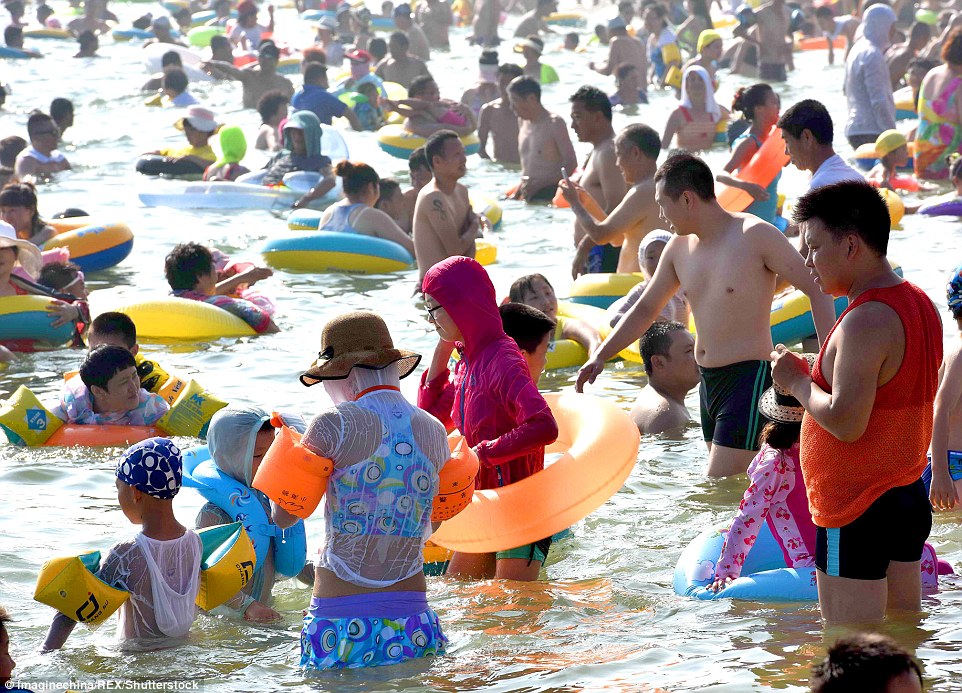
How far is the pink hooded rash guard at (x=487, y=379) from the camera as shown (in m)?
4.15

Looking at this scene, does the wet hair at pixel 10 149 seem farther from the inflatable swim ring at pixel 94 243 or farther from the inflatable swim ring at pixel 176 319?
the inflatable swim ring at pixel 176 319

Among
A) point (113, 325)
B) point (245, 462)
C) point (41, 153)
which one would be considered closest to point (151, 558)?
point (245, 462)

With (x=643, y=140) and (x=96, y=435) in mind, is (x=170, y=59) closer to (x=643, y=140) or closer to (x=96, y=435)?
(x=643, y=140)

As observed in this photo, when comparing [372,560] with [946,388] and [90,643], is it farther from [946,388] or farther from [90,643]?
[946,388]

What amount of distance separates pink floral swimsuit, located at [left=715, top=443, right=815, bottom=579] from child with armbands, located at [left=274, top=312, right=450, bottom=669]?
1178 millimetres

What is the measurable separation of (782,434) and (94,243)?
25.7 feet

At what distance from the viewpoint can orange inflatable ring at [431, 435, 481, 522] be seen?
3.66m

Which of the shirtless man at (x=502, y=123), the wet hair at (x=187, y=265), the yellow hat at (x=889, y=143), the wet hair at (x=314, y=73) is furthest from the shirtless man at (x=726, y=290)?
the wet hair at (x=314, y=73)

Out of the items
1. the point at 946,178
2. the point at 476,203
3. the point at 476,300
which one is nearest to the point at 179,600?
the point at 476,300

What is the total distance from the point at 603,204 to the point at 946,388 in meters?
4.50

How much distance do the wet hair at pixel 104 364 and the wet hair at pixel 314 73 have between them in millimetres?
10887

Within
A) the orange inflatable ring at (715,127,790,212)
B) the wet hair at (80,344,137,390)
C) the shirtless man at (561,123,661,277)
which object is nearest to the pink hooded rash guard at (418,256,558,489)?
the wet hair at (80,344,137,390)

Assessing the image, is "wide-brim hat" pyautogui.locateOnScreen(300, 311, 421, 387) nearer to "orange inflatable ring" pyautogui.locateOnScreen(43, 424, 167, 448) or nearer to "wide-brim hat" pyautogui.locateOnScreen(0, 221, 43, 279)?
"orange inflatable ring" pyautogui.locateOnScreen(43, 424, 167, 448)

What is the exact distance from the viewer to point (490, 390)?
14.2 ft
